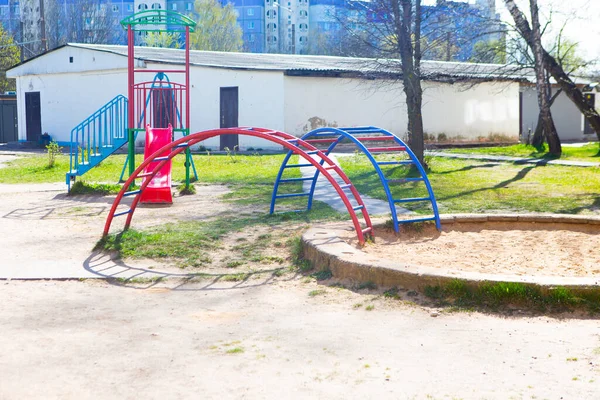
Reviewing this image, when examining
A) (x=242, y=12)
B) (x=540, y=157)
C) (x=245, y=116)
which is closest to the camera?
(x=540, y=157)

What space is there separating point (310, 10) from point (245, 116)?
72.7 m

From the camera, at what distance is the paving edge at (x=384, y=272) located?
18.8ft

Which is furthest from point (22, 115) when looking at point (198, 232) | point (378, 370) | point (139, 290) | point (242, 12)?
point (242, 12)

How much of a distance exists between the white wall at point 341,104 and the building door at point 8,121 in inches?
589

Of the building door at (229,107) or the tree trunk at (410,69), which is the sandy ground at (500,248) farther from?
the building door at (229,107)

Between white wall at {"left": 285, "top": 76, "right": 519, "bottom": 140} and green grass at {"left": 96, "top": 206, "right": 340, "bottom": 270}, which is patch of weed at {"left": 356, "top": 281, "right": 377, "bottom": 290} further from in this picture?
white wall at {"left": 285, "top": 76, "right": 519, "bottom": 140}

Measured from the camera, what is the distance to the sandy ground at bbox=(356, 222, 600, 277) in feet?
22.5

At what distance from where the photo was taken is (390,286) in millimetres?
6242

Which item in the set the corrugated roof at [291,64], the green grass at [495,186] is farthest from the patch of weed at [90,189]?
the corrugated roof at [291,64]

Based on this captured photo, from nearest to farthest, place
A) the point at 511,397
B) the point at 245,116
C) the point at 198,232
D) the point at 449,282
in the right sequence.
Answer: the point at 511,397, the point at 449,282, the point at 198,232, the point at 245,116

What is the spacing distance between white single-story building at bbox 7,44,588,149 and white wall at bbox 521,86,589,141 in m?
0.19

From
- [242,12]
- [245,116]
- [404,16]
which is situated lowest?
[245,116]

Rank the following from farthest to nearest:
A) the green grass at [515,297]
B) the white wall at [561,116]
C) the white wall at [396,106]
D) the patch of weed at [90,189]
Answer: the white wall at [561,116] → the white wall at [396,106] → the patch of weed at [90,189] → the green grass at [515,297]

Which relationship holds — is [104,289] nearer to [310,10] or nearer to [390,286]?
[390,286]
